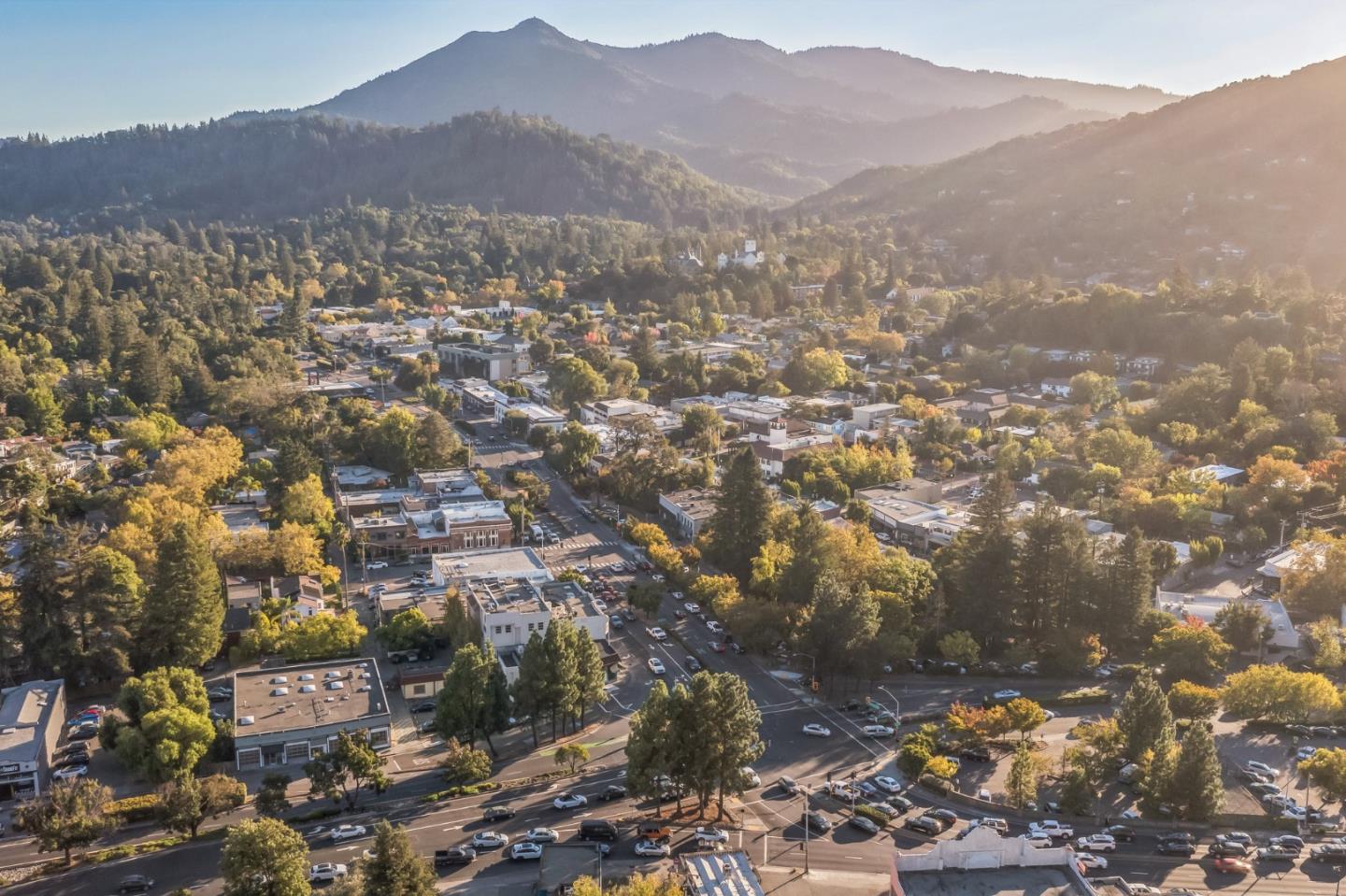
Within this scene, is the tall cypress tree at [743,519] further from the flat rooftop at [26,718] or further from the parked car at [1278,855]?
the flat rooftop at [26,718]

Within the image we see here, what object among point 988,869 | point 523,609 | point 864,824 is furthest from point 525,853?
point 523,609

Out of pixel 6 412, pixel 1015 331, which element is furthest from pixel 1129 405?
pixel 6 412

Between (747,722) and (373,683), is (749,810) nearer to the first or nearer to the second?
(747,722)

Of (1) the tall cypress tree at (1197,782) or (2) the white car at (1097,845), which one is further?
(1) the tall cypress tree at (1197,782)

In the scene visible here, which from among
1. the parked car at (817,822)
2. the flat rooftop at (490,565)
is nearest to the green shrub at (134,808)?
the flat rooftop at (490,565)

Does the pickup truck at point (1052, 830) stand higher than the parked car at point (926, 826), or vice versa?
the parked car at point (926, 826)

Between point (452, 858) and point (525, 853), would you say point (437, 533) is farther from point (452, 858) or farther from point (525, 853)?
point (525, 853)
